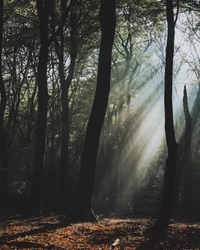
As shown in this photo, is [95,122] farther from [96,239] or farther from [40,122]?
[96,239]

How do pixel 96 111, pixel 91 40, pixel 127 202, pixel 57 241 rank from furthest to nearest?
1. pixel 127 202
2. pixel 91 40
3. pixel 96 111
4. pixel 57 241

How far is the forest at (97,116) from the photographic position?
39.7ft

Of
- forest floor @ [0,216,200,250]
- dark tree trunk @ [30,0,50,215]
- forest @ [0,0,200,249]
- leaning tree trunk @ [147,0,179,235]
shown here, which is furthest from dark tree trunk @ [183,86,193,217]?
leaning tree trunk @ [147,0,179,235]

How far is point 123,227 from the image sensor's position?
35.3 ft

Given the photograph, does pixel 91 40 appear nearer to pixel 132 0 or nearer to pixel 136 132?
pixel 132 0

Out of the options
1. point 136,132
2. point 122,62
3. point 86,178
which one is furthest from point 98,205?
point 86,178

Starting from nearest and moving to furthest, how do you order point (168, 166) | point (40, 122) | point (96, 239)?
point (96, 239) < point (168, 166) < point (40, 122)

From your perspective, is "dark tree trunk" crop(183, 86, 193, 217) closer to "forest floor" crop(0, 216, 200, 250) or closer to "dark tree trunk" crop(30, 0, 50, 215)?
"dark tree trunk" crop(30, 0, 50, 215)

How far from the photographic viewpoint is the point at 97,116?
39.4 feet

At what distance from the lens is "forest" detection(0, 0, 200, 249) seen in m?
12.1

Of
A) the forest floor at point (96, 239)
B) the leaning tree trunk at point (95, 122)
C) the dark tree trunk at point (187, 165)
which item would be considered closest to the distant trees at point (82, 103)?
the leaning tree trunk at point (95, 122)

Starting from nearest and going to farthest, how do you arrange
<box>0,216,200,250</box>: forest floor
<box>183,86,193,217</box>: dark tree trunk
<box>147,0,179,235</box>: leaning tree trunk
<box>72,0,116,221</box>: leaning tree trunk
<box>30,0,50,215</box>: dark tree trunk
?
1. <box>0,216,200,250</box>: forest floor
2. <box>147,0,179,235</box>: leaning tree trunk
3. <box>72,0,116,221</box>: leaning tree trunk
4. <box>30,0,50,215</box>: dark tree trunk
5. <box>183,86,193,217</box>: dark tree trunk

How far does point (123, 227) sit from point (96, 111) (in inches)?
153

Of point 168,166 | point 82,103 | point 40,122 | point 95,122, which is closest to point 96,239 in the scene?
point 168,166
